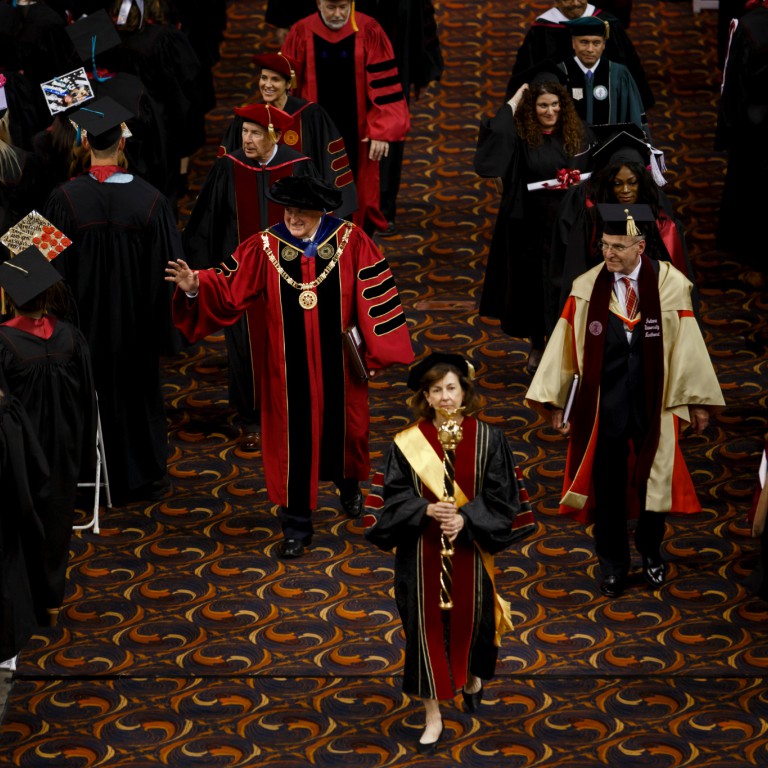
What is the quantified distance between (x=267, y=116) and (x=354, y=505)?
1.91 meters

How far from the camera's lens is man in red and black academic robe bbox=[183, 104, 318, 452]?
28.0 ft

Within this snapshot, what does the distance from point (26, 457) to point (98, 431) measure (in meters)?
1.47

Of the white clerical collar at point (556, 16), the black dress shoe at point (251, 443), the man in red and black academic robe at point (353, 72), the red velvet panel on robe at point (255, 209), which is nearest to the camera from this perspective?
the red velvet panel on robe at point (255, 209)

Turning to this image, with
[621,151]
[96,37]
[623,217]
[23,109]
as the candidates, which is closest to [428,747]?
[623,217]

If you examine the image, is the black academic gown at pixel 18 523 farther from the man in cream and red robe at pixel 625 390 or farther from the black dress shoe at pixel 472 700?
the man in cream and red robe at pixel 625 390

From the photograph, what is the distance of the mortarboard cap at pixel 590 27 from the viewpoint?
9227 millimetres

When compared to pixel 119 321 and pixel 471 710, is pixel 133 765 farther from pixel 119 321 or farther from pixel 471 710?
pixel 119 321

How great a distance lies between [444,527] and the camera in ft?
21.0

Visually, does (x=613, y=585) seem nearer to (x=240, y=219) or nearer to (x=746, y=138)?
(x=240, y=219)

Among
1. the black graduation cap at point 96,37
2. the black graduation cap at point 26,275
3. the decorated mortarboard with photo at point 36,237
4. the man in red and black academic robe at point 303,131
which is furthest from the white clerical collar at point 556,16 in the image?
the black graduation cap at point 26,275

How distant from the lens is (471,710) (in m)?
6.92

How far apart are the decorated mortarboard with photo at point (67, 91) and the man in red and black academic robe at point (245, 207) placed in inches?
30.7

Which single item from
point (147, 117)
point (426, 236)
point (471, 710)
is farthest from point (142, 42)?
point (471, 710)

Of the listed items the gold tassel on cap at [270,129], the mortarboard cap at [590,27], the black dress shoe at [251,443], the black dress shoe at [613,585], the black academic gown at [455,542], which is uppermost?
the mortarboard cap at [590,27]
